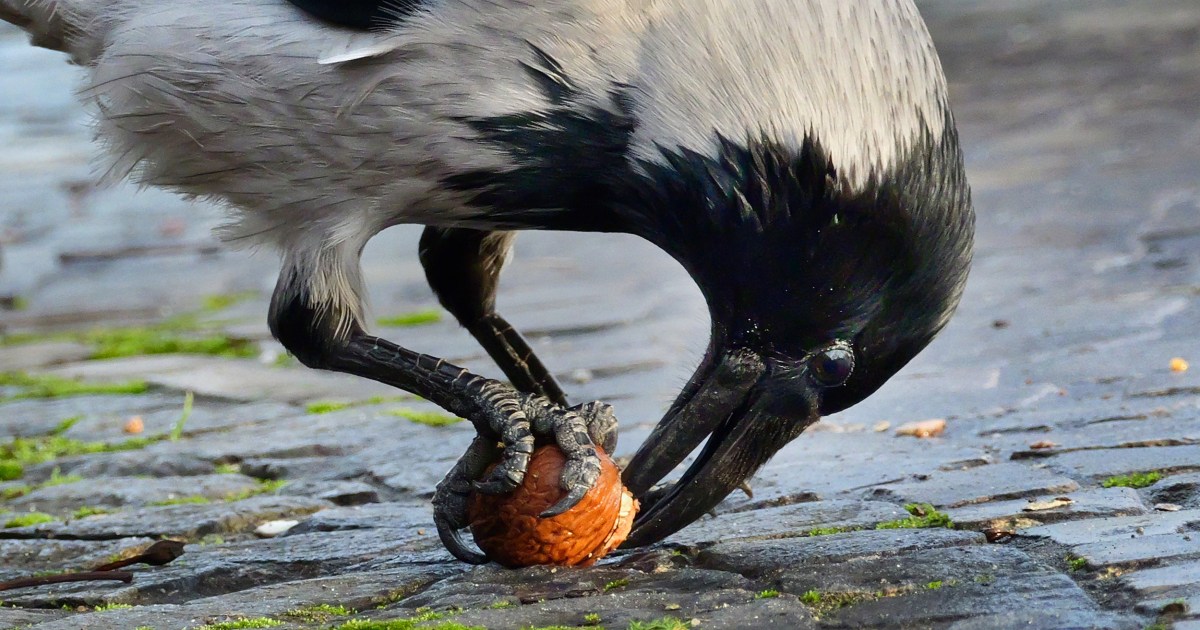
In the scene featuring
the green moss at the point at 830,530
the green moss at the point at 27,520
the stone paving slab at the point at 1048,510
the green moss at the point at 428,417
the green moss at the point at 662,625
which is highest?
the stone paving slab at the point at 1048,510

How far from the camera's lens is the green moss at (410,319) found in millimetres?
7008

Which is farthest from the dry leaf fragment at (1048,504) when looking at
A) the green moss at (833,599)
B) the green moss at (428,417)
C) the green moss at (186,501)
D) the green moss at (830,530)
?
the green moss at (186,501)

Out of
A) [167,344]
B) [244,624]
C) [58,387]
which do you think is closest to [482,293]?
[244,624]

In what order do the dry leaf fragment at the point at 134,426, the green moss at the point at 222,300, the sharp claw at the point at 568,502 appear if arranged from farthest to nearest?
the green moss at the point at 222,300 < the dry leaf fragment at the point at 134,426 < the sharp claw at the point at 568,502

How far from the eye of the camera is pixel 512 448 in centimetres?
355

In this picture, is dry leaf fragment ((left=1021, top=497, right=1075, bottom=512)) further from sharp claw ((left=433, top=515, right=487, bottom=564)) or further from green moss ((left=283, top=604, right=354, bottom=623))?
green moss ((left=283, top=604, right=354, bottom=623))

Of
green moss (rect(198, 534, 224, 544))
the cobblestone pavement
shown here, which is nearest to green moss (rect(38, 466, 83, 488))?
the cobblestone pavement

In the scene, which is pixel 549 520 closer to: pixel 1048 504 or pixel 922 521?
pixel 922 521

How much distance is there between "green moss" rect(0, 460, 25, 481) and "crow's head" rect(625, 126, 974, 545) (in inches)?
91.3

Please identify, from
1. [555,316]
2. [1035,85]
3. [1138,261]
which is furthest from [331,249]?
[1035,85]

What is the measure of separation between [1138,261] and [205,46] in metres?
4.35

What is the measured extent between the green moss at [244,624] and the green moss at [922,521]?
1430mm

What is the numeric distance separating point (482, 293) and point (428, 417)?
→ 2.57 ft

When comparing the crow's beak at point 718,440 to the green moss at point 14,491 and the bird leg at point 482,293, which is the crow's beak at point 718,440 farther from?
the green moss at point 14,491
